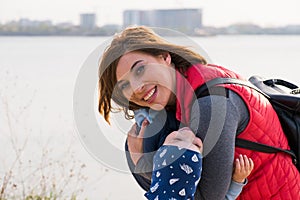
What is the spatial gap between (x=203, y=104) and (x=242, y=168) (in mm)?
158

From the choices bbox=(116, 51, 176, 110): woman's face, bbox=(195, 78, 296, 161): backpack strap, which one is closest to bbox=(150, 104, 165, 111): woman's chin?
bbox=(116, 51, 176, 110): woman's face

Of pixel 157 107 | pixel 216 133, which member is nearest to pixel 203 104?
pixel 216 133

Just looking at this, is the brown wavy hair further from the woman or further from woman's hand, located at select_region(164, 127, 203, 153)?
woman's hand, located at select_region(164, 127, 203, 153)

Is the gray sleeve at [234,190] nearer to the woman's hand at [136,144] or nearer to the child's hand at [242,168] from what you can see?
the child's hand at [242,168]

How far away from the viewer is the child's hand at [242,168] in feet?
4.26

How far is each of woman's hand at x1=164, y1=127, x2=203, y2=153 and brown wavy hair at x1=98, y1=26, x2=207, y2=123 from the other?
181mm

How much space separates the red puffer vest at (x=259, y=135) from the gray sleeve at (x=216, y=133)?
0.15 feet

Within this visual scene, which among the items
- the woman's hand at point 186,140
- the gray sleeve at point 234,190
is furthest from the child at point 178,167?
the gray sleeve at point 234,190

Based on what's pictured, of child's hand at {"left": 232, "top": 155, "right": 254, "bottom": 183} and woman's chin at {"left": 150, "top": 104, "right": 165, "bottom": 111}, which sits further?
woman's chin at {"left": 150, "top": 104, "right": 165, "bottom": 111}

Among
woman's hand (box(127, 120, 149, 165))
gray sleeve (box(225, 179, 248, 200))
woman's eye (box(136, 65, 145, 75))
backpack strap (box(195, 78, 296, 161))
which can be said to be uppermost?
woman's eye (box(136, 65, 145, 75))

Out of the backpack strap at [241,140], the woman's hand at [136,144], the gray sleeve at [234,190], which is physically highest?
the backpack strap at [241,140]

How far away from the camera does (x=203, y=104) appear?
49.8 inches

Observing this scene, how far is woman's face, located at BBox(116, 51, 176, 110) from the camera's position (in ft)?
4.47

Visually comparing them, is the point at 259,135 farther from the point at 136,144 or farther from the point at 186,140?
the point at 136,144
